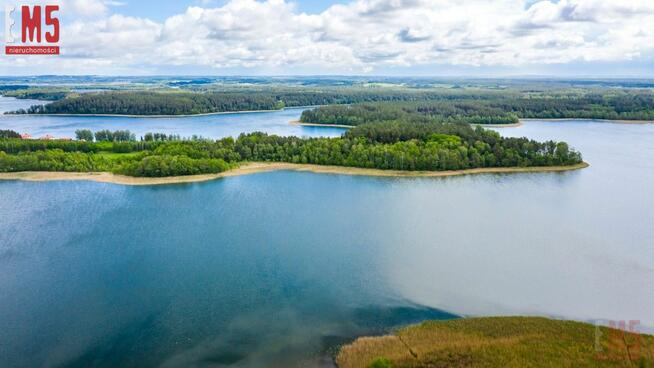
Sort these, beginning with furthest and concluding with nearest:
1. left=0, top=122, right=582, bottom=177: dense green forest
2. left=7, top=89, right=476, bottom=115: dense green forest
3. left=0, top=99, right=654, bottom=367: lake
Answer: left=7, top=89, right=476, bottom=115: dense green forest, left=0, top=122, right=582, bottom=177: dense green forest, left=0, top=99, right=654, bottom=367: lake

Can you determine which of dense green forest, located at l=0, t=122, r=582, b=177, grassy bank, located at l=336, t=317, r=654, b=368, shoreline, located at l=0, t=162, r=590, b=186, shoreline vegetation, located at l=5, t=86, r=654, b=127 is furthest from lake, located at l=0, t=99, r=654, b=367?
shoreline vegetation, located at l=5, t=86, r=654, b=127

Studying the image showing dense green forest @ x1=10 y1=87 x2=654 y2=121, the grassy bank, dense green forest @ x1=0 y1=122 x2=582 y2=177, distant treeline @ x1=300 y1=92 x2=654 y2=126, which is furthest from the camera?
dense green forest @ x1=10 y1=87 x2=654 y2=121

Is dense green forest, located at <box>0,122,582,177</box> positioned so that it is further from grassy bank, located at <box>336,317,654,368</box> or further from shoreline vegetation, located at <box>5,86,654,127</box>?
grassy bank, located at <box>336,317,654,368</box>

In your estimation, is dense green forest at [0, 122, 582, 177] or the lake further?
dense green forest at [0, 122, 582, 177]

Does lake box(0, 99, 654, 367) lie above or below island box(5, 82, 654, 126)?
below

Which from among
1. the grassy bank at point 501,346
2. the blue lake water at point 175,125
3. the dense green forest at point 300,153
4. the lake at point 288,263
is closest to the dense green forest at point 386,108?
the blue lake water at point 175,125

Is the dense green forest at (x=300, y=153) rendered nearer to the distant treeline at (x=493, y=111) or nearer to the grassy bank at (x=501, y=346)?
the distant treeline at (x=493, y=111)
